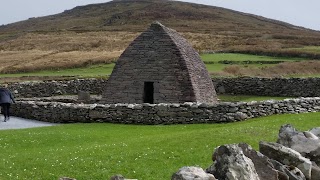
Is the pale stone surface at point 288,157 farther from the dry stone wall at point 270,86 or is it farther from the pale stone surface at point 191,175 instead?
the dry stone wall at point 270,86

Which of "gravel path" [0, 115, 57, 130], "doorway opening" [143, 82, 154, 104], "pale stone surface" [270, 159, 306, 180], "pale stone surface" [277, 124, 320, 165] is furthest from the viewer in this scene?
"doorway opening" [143, 82, 154, 104]

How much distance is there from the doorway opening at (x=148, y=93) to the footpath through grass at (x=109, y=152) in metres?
7.75

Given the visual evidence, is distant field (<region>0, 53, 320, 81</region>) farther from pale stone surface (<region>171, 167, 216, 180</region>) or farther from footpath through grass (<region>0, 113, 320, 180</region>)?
pale stone surface (<region>171, 167, 216, 180</region>)

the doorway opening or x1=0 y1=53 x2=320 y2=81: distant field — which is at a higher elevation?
the doorway opening

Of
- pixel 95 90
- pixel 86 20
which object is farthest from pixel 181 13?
pixel 95 90

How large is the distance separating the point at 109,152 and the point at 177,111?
1039 cm

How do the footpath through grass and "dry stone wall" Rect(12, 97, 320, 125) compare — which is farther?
"dry stone wall" Rect(12, 97, 320, 125)

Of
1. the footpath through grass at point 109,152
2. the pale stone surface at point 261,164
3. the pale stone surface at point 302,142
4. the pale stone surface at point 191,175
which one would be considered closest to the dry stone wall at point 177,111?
the footpath through grass at point 109,152

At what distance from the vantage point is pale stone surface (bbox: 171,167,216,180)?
24.2 feet

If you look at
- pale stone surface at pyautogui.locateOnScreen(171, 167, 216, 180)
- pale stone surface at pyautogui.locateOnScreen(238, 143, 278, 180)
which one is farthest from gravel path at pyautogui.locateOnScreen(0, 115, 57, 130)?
pale stone surface at pyautogui.locateOnScreen(171, 167, 216, 180)

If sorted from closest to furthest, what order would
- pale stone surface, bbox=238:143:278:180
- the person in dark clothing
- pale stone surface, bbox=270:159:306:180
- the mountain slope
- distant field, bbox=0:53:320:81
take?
1. pale stone surface, bbox=238:143:278:180
2. pale stone surface, bbox=270:159:306:180
3. the person in dark clothing
4. distant field, bbox=0:53:320:81
5. the mountain slope

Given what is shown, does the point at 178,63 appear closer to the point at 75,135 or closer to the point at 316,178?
the point at 75,135

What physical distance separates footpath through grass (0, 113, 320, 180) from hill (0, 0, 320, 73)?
45.5 meters

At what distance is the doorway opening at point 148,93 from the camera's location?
30.2m
